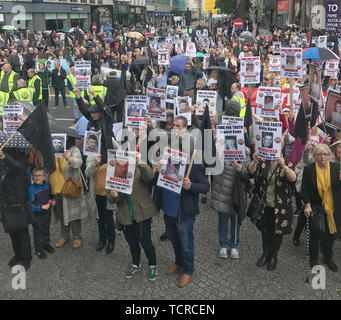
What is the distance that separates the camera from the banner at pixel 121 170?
14.7ft

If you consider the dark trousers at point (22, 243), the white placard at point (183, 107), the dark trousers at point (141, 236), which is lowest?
the dark trousers at point (22, 243)

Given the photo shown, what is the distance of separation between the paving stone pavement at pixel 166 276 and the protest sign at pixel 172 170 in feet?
4.54

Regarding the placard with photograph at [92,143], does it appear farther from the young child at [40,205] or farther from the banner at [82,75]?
the banner at [82,75]

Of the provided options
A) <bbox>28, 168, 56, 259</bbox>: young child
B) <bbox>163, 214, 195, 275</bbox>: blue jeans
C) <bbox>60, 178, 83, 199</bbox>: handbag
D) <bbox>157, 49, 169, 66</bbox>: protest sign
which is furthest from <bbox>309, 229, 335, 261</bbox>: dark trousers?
<bbox>157, 49, 169, 66</bbox>: protest sign

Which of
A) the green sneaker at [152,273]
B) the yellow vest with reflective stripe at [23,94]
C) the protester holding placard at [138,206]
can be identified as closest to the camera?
the protester holding placard at [138,206]

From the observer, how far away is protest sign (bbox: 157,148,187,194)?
432 centimetres

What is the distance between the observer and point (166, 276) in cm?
520

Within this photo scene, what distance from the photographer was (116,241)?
240 inches

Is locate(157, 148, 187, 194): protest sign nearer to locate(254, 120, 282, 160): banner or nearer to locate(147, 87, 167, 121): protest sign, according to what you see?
locate(254, 120, 282, 160): banner

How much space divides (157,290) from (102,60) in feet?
45.6

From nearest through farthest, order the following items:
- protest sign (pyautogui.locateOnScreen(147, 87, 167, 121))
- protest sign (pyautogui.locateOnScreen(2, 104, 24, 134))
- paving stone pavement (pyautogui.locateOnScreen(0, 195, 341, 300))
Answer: paving stone pavement (pyautogui.locateOnScreen(0, 195, 341, 300)), protest sign (pyautogui.locateOnScreen(2, 104, 24, 134)), protest sign (pyautogui.locateOnScreen(147, 87, 167, 121))

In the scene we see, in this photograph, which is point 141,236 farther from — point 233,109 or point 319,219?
point 233,109

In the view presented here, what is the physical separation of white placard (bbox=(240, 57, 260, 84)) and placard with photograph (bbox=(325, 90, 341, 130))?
141 inches

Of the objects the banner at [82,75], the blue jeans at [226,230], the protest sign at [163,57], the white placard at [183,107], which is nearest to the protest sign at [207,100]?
the white placard at [183,107]
